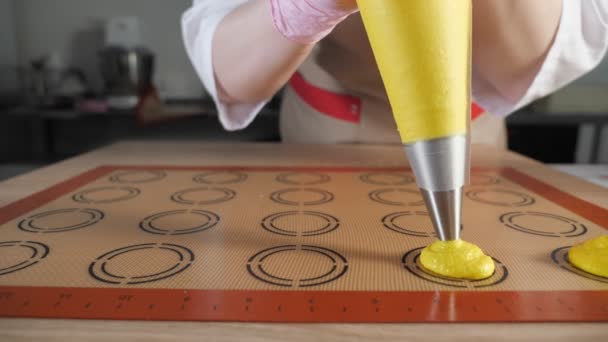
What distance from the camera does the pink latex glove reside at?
0.47m

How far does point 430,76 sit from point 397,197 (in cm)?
28

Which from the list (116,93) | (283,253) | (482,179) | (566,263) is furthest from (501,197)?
(116,93)

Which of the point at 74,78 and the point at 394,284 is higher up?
the point at 74,78

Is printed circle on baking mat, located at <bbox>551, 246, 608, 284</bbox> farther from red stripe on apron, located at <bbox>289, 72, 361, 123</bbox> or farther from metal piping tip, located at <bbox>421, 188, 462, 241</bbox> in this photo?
red stripe on apron, located at <bbox>289, 72, 361, 123</bbox>

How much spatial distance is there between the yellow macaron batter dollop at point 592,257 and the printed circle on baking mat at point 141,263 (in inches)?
11.8

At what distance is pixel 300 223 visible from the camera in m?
0.46

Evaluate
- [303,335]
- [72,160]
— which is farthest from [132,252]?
[72,160]

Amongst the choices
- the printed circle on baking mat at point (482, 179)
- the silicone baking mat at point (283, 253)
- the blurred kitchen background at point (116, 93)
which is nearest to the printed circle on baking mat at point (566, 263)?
the silicone baking mat at point (283, 253)

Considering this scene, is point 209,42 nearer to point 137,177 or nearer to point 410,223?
point 137,177

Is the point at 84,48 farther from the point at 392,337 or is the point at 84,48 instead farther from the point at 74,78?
the point at 392,337

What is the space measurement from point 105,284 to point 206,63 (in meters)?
0.45

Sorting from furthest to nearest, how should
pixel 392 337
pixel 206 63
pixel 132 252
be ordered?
pixel 206 63, pixel 132 252, pixel 392 337

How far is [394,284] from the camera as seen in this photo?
0.34m

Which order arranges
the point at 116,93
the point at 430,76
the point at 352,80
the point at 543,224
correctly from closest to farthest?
the point at 430,76
the point at 543,224
the point at 352,80
the point at 116,93
